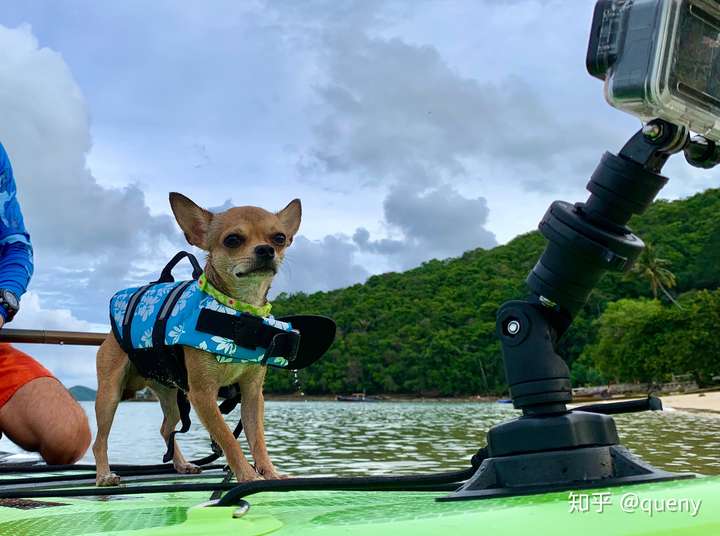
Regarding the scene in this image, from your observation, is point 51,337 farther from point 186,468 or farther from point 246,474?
point 246,474

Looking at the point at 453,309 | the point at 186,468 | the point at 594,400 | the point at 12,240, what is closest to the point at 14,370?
the point at 12,240

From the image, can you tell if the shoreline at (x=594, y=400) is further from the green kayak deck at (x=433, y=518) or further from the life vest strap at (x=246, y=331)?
the green kayak deck at (x=433, y=518)

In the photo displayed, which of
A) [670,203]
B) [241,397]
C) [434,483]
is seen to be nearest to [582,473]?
[434,483]

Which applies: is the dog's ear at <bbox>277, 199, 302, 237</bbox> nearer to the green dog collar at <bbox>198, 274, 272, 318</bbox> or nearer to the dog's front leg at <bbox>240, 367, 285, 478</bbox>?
the green dog collar at <bbox>198, 274, 272, 318</bbox>

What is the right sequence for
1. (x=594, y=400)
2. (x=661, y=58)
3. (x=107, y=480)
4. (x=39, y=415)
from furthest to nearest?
(x=594, y=400), (x=39, y=415), (x=107, y=480), (x=661, y=58)

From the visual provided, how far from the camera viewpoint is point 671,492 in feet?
4.75

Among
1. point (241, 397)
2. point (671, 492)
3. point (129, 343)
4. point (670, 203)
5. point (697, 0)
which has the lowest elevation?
point (671, 492)

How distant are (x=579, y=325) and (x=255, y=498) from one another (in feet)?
250

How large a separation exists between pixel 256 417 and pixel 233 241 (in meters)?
0.71

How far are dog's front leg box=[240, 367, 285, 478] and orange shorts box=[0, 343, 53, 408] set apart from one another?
5.17ft

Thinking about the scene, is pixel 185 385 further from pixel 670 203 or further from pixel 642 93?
pixel 670 203

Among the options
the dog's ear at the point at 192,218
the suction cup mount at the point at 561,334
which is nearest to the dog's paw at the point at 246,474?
the dog's ear at the point at 192,218

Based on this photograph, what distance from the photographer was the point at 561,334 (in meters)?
1.59

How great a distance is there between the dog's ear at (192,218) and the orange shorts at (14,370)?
1645 millimetres
